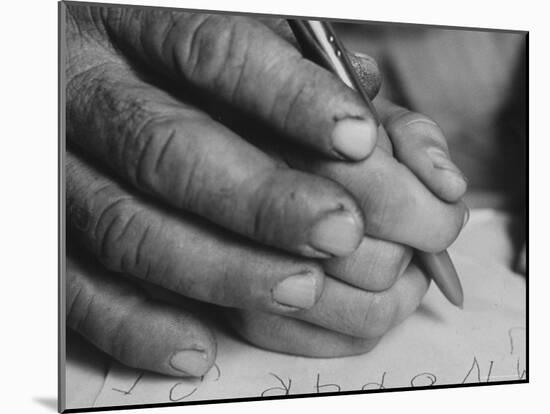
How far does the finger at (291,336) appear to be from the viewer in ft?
4.25

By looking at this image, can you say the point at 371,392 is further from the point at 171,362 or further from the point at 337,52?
the point at 337,52

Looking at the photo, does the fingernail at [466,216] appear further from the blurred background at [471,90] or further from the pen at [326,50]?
the pen at [326,50]

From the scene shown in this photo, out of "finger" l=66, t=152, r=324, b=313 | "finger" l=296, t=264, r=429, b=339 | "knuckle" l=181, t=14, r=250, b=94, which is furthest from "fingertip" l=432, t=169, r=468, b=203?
"knuckle" l=181, t=14, r=250, b=94

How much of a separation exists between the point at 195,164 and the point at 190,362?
27cm

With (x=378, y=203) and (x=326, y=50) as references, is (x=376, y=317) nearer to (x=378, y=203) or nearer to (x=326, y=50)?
(x=378, y=203)

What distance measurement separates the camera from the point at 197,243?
4.06 ft

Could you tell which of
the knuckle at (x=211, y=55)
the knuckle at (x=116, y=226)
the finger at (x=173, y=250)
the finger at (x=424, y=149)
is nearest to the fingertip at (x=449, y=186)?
the finger at (x=424, y=149)

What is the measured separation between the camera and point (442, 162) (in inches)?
53.2

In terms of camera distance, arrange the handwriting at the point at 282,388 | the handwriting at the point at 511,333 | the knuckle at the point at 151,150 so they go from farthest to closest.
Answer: the handwriting at the point at 511,333 < the handwriting at the point at 282,388 < the knuckle at the point at 151,150

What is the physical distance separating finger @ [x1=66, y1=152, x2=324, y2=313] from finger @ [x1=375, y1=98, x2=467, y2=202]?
0.21 m

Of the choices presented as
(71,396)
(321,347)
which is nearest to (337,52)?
(321,347)

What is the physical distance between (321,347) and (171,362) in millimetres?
214

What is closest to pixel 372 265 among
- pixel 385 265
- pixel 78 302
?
pixel 385 265

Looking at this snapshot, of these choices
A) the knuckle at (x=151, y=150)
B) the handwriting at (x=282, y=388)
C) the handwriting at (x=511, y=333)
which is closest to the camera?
the knuckle at (x=151, y=150)
